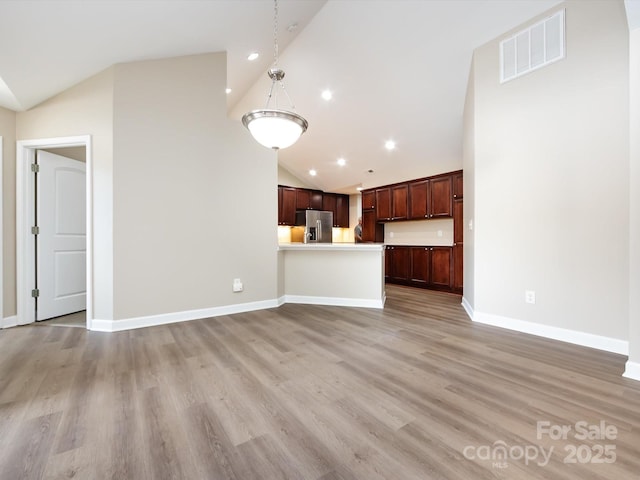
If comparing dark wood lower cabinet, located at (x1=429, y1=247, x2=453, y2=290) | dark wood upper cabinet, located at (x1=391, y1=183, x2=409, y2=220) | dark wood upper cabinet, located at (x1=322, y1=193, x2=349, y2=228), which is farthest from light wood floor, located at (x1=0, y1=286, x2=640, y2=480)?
dark wood upper cabinet, located at (x1=322, y1=193, x2=349, y2=228)

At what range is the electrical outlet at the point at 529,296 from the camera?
2910 mm

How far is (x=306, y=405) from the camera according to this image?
5.57ft

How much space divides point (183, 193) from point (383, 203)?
4.57 meters

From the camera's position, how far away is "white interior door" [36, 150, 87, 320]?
3.46m

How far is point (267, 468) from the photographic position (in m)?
1.23

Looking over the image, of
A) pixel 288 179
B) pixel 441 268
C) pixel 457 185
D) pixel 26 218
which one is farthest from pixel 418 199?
pixel 26 218

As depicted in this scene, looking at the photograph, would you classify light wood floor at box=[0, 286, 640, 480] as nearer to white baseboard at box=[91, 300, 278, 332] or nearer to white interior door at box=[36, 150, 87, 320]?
white baseboard at box=[91, 300, 278, 332]

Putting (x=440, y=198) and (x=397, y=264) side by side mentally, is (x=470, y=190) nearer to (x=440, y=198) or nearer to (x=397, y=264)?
(x=440, y=198)

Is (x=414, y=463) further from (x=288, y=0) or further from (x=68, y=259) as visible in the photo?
(x=68, y=259)

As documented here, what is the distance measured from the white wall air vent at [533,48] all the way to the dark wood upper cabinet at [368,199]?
409cm

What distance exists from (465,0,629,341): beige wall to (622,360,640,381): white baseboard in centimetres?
51

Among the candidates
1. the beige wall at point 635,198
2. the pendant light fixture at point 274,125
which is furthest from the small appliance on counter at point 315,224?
the beige wall at point 635,198

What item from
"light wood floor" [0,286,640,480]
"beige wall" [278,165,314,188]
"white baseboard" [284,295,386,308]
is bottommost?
"light wood floor" [0,286,640,480]

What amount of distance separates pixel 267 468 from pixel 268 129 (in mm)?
2205
